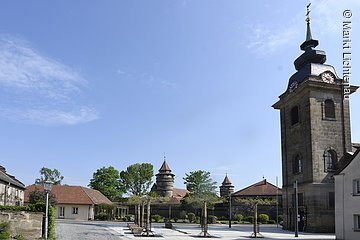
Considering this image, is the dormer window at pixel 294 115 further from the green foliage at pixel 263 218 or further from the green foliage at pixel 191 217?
Answer: the green foliage at pixel 191 217

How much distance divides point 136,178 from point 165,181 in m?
6.75

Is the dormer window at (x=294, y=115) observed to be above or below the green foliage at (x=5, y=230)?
above

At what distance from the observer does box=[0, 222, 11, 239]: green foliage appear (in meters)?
18.7

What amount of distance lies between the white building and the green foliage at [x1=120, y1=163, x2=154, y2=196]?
67.2m

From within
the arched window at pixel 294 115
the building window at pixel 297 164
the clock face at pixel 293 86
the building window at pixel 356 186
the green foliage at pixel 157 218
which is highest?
the clock face at pixel 293 86

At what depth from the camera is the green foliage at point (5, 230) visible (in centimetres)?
1871

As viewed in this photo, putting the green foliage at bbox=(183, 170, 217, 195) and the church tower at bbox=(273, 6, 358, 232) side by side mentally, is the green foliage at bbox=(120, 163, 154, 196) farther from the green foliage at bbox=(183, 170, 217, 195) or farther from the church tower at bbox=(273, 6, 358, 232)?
the church tower at bbox=(273, 6, 358, 232)

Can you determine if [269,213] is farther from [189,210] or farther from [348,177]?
[348,177]

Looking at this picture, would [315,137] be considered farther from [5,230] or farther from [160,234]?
[5,230]

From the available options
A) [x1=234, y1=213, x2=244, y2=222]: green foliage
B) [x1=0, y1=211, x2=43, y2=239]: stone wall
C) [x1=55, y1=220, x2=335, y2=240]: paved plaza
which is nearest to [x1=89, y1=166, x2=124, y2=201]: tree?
[x1=234, y1=213, x2=244, y2=222]: green foliage

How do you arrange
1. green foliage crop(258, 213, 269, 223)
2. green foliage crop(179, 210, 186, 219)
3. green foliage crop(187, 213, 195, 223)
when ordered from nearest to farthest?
green foliage crop(258, 213, 269, 223) < green foliage crop(187, 213, 195, 223) < green foliage crop(179, 210, 186, 219)

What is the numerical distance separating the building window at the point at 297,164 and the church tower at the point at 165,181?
51.1 meters

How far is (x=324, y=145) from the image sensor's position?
38281 millimetres

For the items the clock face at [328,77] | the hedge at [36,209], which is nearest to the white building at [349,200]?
the clock face at [328,77]
